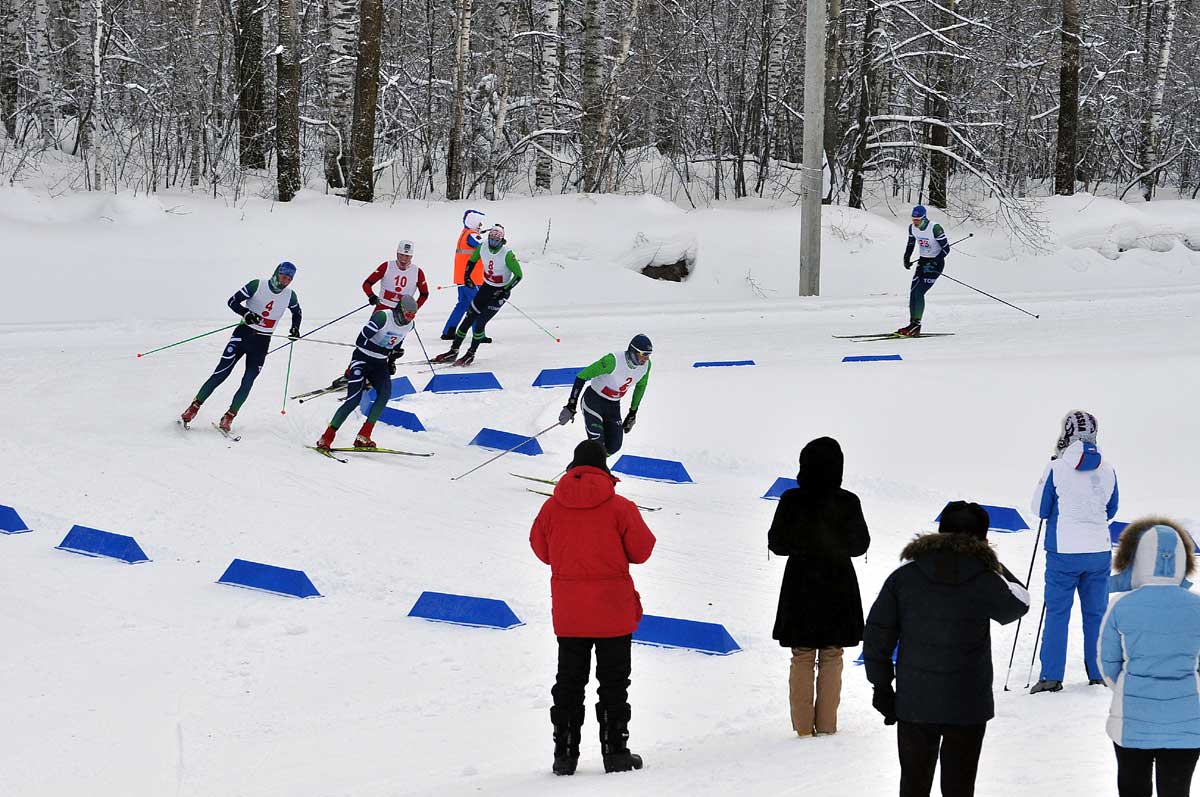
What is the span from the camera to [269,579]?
8.38 m

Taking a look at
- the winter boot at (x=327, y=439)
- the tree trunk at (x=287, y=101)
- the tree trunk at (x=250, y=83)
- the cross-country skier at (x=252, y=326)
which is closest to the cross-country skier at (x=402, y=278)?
the cross-country skier at (x=252, y=326)

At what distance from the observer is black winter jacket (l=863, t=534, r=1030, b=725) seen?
13.9 ft

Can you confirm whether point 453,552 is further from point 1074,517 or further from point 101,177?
point 101,177

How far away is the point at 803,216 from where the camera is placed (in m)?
19.2

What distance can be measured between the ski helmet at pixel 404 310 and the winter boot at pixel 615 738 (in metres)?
6.24

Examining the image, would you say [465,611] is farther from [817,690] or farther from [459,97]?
[459,97]

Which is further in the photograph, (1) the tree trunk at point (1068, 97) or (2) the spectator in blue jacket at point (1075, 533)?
(1) the tree trunk at point (1068, 97)

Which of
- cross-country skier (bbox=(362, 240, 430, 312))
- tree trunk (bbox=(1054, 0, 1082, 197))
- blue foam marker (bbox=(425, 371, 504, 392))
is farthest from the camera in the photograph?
tree trunk (bbox=(1054, 0, 1082, 197))

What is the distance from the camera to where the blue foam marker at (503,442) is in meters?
11.8

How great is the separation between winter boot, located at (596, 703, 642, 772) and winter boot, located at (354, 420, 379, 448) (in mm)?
6536

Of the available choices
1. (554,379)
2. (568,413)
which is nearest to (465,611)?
(568,413)

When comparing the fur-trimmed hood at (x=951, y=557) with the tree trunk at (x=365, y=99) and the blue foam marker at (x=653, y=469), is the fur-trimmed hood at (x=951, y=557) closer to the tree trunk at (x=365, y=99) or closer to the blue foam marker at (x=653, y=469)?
the blue foam marker at (x=653, y=469)

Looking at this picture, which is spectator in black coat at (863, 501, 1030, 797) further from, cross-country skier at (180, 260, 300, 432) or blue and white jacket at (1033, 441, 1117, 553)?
cross-country skier at (180, 260, 300, 432)

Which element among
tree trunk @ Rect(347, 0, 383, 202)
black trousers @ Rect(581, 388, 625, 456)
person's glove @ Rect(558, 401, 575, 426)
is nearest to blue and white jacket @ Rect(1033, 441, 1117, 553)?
person's glove @ Rect(558, 401, 575, 426)
